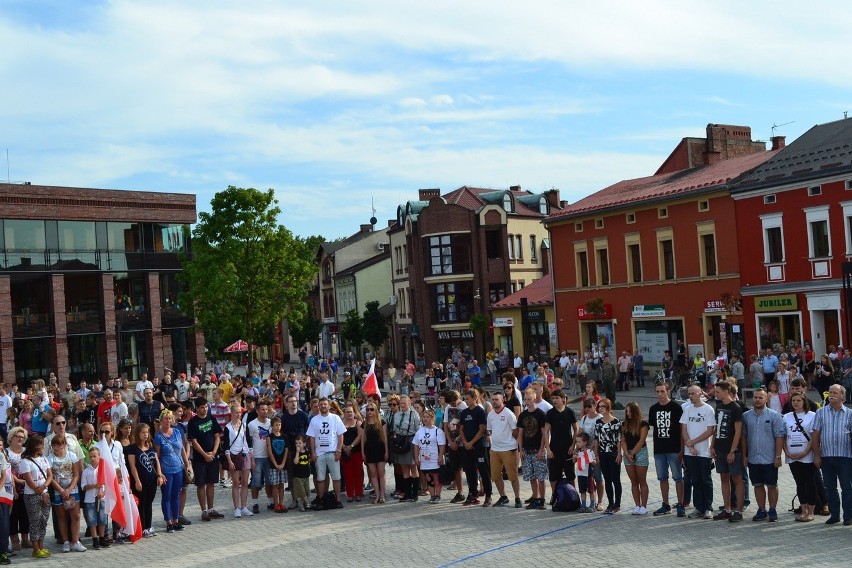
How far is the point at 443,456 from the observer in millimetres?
16047

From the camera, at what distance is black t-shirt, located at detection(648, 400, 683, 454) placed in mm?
13383

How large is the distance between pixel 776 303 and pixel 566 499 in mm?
26336

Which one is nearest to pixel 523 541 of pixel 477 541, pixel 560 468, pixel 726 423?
pixel 477 541

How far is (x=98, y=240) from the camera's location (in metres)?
51.7

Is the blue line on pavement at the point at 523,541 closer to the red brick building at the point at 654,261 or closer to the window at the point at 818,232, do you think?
the red brick building at the point at 654,261

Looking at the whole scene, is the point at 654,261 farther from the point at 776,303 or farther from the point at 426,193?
the point at 426,193

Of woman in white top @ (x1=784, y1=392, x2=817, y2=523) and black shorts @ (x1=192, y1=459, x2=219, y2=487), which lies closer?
woman in white top @ (x1=784, y1=392, x2=817, y2=523)

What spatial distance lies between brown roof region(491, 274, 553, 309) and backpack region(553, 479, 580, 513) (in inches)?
1488

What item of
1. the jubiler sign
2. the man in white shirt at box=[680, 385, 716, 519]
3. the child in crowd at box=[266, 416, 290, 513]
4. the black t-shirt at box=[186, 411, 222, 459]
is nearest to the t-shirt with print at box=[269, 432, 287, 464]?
the child in crowd at box=[266, 416, 290, 513]

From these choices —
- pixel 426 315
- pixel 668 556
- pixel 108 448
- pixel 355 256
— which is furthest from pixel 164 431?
pixel 355 256

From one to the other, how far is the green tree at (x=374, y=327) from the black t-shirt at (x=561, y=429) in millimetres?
57422

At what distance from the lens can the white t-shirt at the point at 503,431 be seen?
15.0 meters

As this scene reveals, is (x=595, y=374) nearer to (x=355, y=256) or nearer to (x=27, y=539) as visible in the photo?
(x=27, y=539)

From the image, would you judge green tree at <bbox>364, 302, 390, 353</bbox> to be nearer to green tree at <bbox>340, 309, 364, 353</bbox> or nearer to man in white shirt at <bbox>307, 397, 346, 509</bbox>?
green tree at <bbox>340, 309, 364, 353</bbox>
